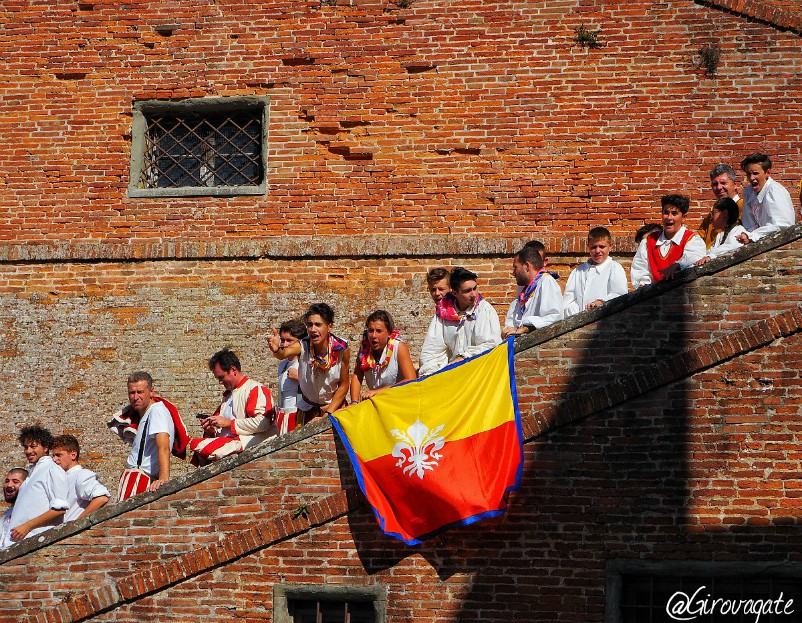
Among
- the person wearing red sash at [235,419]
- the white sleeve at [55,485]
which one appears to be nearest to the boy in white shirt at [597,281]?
the person wearing red sash at [235,419]

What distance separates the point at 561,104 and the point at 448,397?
504 centimetres

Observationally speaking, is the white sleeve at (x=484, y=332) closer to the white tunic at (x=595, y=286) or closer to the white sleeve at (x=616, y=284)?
the white tunic at (x=595, y=286)

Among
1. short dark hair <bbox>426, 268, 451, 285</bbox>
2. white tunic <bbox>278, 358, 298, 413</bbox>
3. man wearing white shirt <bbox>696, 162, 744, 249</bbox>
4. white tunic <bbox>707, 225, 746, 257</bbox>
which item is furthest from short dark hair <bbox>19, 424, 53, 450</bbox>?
man wearing white shirt <bbox>696, 162, 744, 249</bbox>

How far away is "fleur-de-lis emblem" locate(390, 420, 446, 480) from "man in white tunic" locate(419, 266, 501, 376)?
58 centimetres

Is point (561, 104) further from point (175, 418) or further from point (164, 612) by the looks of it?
point (164, 612)

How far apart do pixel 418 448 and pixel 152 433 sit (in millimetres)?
2354

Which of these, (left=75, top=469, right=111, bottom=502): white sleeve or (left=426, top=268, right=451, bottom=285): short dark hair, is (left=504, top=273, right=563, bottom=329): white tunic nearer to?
(left=426, top=268, right=451, bottom=285): short dark hair

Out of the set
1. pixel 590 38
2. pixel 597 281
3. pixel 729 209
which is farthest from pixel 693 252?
pixel 590 38

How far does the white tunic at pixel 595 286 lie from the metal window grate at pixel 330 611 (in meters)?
3.09

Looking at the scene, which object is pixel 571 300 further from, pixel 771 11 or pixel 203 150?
pixel 203 150

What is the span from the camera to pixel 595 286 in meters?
10.3

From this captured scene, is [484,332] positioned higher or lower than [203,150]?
lower

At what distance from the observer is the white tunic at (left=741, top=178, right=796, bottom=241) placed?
390 inches

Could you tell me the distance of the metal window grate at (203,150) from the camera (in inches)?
544
